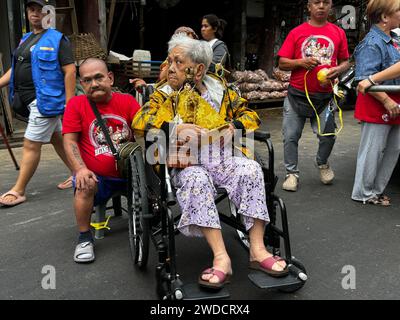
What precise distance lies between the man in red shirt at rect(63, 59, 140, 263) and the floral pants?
0.63 metres

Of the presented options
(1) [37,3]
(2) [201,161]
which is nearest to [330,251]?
(2) [201,161]

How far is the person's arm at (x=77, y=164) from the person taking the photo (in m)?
2.70

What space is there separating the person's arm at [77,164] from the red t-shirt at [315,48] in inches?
88.5

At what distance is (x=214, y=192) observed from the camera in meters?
2.43

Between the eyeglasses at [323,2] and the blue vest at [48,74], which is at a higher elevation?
the eyeglasses at [323,2]

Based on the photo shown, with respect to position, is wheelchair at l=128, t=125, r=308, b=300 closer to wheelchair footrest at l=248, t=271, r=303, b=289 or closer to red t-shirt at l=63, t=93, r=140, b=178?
wheelchair footrest at l=248, t=271, r=303, b=289

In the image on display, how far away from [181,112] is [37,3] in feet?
6.31

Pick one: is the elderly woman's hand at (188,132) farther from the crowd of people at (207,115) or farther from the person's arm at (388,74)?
the person's arm at (388,74)

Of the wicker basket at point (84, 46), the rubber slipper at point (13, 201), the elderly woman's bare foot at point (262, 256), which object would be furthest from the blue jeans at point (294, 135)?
the wicker basket at point (84, 46)

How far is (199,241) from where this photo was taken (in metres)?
3.19

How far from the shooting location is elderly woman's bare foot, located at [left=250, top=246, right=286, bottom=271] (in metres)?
2.28

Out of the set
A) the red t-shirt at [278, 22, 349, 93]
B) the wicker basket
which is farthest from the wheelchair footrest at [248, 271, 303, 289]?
the wicker basket

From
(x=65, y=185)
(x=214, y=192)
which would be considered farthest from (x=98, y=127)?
(x=65, y=185)
